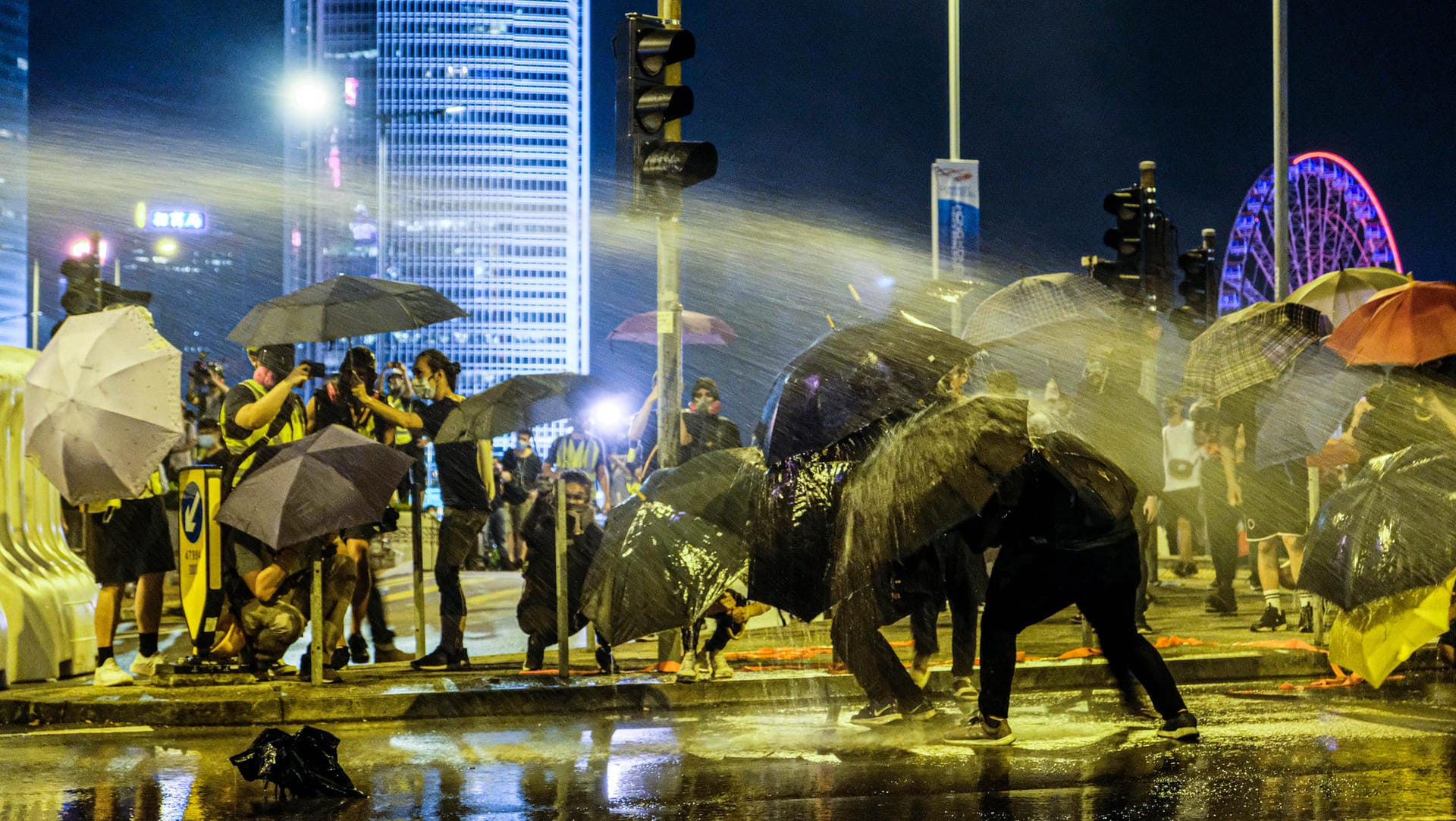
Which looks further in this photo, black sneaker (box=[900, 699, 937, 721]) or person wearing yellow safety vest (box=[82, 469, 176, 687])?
person wearing yellow safety vest (box=[82, 469, 176, 687])

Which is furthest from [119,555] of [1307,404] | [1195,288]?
[1195,288]

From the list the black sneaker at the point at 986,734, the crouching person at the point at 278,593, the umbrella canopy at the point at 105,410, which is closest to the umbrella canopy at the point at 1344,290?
the black sneaker at the point at 986,734

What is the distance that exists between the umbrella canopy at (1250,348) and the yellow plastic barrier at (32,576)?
27.2 feet

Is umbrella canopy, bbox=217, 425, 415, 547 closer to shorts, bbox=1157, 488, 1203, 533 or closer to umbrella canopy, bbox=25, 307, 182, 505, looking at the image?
umbrella canopy, bbox=25, 307, 182, 505

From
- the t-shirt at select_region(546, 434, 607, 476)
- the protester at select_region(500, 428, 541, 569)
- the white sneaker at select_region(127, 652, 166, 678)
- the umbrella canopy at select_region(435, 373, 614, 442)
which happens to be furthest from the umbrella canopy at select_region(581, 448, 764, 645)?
the t-shirt at select_region(546, 434, 607, 476)

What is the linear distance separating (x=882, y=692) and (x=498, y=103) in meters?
120

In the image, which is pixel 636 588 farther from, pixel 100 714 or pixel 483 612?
pixel 483 612

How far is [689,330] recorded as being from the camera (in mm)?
16312

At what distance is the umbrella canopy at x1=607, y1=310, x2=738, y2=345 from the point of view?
16.1m

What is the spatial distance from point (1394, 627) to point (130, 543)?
24.8 ft

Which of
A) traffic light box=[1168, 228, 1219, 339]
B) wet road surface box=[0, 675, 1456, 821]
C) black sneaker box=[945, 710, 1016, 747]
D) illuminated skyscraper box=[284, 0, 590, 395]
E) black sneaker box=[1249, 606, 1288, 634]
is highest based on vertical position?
illuminated skyscraper box=[284, 0, 590, 395]

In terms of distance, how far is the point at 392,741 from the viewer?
8109mm

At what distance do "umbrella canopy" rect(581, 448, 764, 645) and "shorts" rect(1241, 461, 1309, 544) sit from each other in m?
4.96

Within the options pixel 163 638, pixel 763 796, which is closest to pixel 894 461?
pixel 763 796
